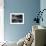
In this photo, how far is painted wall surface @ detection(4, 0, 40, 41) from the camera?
5.42 meters

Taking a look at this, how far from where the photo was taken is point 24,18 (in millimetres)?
5488

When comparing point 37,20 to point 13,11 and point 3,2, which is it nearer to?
point 13,11

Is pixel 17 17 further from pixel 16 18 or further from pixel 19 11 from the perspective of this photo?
pixel 19 11

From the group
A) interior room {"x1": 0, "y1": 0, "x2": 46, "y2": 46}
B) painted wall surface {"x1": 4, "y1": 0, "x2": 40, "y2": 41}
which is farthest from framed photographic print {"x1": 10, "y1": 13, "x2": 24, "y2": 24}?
painted wall surface {"x1": 4, "y1": 0, "x2": 40, "y2": 41}

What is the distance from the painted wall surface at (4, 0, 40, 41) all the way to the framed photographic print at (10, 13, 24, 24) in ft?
0.41

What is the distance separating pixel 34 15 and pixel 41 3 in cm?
56

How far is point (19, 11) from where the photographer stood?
17.9ft

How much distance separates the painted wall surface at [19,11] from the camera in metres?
5.42

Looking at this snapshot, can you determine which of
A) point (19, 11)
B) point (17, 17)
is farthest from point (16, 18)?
point (19, 11)

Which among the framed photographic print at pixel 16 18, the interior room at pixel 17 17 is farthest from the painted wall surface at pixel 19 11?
the framed photographic print at pixel 16 18

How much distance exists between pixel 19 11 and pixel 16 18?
0.33 m

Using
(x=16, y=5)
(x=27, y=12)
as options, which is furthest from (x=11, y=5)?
(x=27, y=12)

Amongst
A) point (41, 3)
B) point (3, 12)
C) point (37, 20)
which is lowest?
point (37, 20)

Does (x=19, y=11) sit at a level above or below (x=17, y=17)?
above
